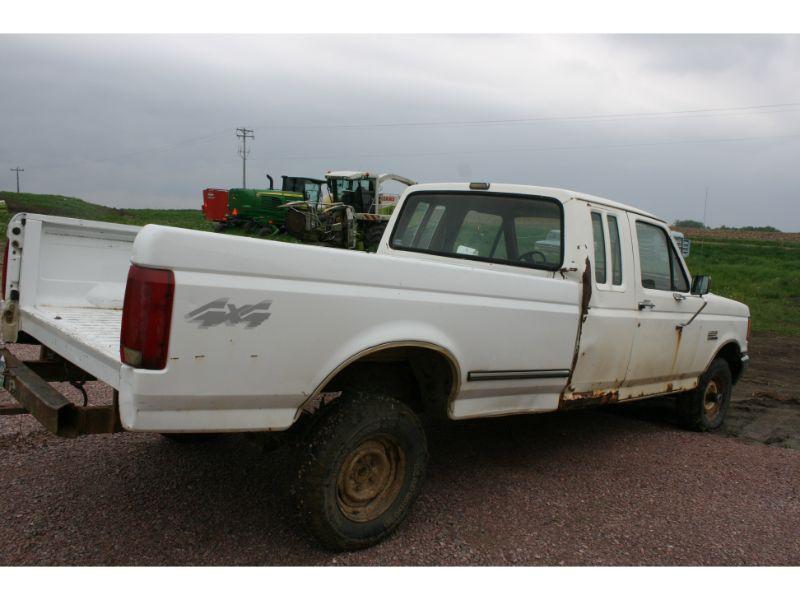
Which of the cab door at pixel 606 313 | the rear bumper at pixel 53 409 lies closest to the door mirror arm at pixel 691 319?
the cab door at pixel 606 313

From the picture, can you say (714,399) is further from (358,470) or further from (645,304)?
(358,470)

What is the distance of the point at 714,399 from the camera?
19.9 ft

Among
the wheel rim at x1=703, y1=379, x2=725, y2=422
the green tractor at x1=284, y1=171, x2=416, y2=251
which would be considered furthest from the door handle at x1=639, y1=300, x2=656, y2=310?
the green tractor at x1=284, y1=171, x2=416, y2=251

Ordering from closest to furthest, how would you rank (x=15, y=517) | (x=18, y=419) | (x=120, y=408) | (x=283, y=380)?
(x=120, y=408), (x=283, y=380), (x=15, y=517), (x=18, y=419)

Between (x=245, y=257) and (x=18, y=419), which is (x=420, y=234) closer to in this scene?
(x=245, y=257)

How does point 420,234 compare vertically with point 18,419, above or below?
above

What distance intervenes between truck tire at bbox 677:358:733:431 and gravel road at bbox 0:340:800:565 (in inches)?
25.6

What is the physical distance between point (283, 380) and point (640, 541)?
2.13 metres

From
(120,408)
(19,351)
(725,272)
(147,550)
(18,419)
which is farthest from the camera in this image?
(725,272)

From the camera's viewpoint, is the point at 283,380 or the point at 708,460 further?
the point at 708,460

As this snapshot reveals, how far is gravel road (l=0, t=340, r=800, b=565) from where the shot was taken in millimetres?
3074

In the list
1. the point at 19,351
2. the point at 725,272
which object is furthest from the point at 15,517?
the point at 725,272

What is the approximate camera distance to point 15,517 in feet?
10.5

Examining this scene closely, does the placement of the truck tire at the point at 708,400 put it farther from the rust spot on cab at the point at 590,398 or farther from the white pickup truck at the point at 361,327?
the rust spot on cab at the point at 590,398
